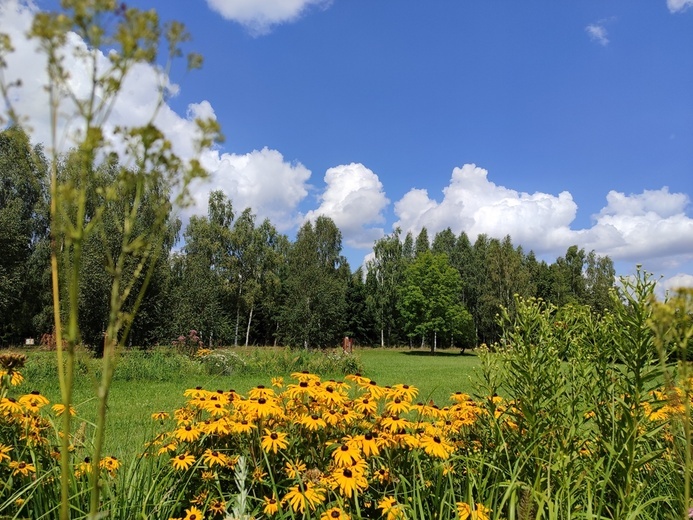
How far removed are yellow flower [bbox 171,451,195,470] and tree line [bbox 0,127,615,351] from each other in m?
15.1

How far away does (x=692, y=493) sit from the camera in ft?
8.70

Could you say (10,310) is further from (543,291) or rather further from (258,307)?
(543,291)

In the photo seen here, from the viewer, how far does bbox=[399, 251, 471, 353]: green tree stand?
38219 millimetres

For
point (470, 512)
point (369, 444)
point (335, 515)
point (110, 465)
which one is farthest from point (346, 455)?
point (110, 465)

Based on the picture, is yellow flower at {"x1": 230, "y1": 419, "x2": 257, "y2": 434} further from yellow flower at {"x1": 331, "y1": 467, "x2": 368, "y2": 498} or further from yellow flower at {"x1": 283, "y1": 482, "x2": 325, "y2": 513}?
yellow flower at {"x1": 331, "y1": 467, "x2": 368, "y2": 498}

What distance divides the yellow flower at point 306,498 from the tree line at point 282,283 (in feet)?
51.2

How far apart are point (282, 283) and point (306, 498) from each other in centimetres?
3847

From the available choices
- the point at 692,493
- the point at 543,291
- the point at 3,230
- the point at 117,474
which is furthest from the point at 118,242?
the point at 543,291

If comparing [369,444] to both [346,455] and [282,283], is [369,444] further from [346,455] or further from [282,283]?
[282,283]

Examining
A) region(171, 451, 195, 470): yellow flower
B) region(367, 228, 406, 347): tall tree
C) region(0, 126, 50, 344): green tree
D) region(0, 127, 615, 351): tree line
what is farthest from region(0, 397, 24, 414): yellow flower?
region(367, 228, 406, 347): tall tree

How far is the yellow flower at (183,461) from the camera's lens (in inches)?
88.5

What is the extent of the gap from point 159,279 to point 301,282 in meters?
12.9

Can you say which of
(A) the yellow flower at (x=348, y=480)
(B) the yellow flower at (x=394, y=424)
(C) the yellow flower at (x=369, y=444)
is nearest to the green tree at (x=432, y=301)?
(B) the yellow flower at (x=394, y=424)

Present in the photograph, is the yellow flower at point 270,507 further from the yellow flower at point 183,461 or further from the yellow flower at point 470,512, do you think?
the yellow flower at point 470,512
